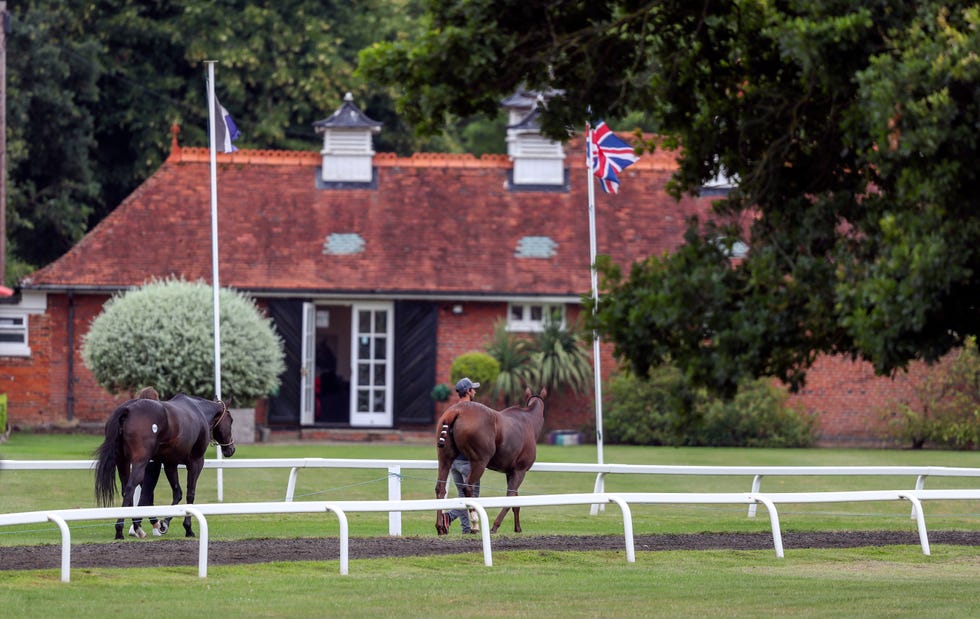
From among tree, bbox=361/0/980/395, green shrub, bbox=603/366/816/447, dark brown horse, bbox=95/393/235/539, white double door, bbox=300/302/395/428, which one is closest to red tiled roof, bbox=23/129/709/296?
white double door, bbox=300/302/395/428

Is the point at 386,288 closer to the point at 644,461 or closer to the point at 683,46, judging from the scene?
the point at 644,461

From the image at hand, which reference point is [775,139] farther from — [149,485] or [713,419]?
[713,419]

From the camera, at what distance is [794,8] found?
10711 mm

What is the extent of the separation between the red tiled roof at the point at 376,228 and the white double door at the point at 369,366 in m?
0.79

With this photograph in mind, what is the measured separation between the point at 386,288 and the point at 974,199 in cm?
2369

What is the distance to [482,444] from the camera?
16.5 metres

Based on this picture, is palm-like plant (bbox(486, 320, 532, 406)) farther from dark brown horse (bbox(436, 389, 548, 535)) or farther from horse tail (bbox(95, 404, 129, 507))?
horse tail (bbox(95, 404, 129, 507))

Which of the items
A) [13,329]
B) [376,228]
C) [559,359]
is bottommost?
[559,359]

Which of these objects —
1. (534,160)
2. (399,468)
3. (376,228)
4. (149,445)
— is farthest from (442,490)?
(534,160)

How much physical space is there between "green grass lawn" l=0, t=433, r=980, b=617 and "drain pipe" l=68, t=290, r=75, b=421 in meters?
11.0

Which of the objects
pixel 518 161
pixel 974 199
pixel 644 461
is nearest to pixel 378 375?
pixel 518 161

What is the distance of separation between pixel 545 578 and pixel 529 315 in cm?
2047

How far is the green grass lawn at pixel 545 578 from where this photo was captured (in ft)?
37.6

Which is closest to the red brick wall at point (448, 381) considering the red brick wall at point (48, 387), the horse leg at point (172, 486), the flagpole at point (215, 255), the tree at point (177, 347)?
the red brick wall at point (48, 387)
